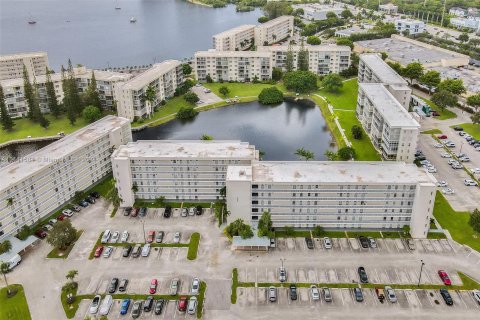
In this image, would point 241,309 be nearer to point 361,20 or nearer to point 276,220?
point 276,220

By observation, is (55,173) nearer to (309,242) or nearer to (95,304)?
(95,304)

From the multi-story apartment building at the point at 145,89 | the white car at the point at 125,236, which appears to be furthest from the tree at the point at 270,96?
the white car at the point at 125,236

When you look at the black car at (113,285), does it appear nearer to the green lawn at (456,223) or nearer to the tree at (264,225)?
the tree at (264,225)

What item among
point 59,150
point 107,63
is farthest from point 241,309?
point 107,63

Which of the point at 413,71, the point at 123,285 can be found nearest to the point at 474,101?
the point at 413,71

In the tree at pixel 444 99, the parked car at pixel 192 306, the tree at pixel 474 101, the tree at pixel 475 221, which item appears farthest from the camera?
the tree at pixel 474 101

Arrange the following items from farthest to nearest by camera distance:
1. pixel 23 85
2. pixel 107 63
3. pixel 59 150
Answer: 1. pixel 107 63
2. pixel 23 85
3. pixel 59 150

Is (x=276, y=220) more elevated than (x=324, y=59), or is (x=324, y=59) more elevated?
(x=324, y=59)
